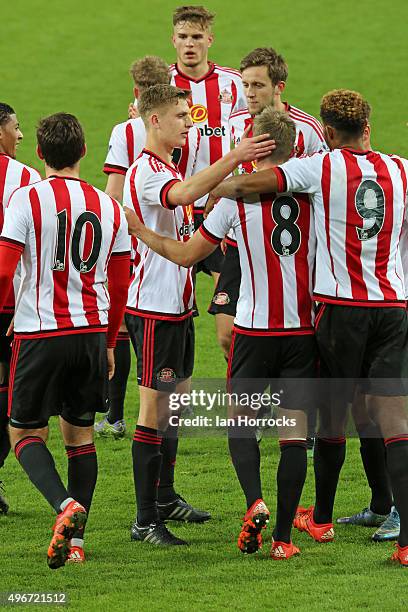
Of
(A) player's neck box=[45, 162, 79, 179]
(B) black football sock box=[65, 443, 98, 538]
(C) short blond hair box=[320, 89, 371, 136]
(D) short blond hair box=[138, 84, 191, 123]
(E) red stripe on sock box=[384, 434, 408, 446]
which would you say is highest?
(D) short blond hair box=[138, 84, 191, 123]

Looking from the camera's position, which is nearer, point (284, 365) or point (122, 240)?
point (284, 365)

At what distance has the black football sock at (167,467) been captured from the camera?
6.00 m

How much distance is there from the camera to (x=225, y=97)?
8.21 meters

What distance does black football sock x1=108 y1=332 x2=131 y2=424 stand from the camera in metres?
7.55

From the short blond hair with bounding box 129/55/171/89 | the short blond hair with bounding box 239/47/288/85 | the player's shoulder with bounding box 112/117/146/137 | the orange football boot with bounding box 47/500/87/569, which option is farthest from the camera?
the player's shoulder with bounding box 112/117/146/137

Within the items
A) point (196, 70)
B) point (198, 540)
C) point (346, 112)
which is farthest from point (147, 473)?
point (196, 70)

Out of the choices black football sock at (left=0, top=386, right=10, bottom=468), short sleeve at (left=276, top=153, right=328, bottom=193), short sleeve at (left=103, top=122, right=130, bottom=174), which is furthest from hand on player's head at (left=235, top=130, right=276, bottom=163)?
short sleeve at (left=103, top=122, right=130, bottom=174)

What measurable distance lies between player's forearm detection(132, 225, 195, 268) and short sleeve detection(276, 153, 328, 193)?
1.89 feet

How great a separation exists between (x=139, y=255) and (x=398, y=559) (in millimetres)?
1934

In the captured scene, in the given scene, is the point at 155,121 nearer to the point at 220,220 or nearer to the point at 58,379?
the point at 220,220

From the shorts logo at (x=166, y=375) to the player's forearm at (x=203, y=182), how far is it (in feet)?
2.65

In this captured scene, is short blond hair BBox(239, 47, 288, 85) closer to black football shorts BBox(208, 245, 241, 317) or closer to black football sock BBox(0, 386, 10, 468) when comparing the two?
black football shorts BBox(208, 245, 241, 317)

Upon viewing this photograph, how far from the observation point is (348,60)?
18.5 m

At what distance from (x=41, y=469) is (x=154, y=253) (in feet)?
4.11
